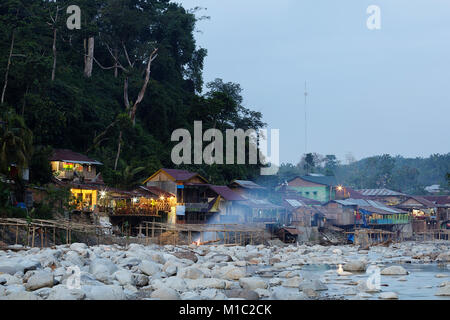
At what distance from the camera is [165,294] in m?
14.3

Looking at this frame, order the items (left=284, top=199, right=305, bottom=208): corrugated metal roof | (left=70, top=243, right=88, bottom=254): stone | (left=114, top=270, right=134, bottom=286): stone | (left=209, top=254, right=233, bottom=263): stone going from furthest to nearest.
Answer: (left=284, top=199, right=305, bottom=208): corrugated metal roof, (left=209, top=254, right=233, bottom=263): stone, (left=70, top=243, right=88, bottom=254): stone, (left=114, top=270, right=134, bottom=286): stone

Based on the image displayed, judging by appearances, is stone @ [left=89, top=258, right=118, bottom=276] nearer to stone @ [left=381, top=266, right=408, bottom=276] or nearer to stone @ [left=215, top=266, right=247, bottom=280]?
stone @ [left=215, top=266, right=247, bottom=280]

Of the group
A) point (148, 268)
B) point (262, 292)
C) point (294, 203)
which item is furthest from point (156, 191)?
point (262, 292)

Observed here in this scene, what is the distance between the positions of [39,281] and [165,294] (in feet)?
11.9

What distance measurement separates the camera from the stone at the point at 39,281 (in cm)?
1462

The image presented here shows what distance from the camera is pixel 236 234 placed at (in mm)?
43062

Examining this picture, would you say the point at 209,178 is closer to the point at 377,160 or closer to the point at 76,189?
the point at 76,189

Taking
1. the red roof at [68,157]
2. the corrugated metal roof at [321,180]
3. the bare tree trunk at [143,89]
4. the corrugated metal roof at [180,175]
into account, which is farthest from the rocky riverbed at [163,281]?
the corrugated metal roof at [321,180]

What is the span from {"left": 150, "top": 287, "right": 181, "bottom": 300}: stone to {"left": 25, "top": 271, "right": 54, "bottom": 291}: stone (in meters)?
3.01

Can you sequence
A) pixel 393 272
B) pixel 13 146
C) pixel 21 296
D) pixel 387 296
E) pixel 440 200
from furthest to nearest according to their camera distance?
pixel 440 200
pixel 13 146
pixel 393 272
pixel 387 296
pixel 21 296

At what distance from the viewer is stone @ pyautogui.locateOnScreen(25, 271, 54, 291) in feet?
48.0

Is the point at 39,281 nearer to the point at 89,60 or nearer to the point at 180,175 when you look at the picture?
the point at 180,175

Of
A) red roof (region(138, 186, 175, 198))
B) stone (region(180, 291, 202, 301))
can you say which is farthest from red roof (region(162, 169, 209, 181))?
stone (region(180, 291, 202, 301))
